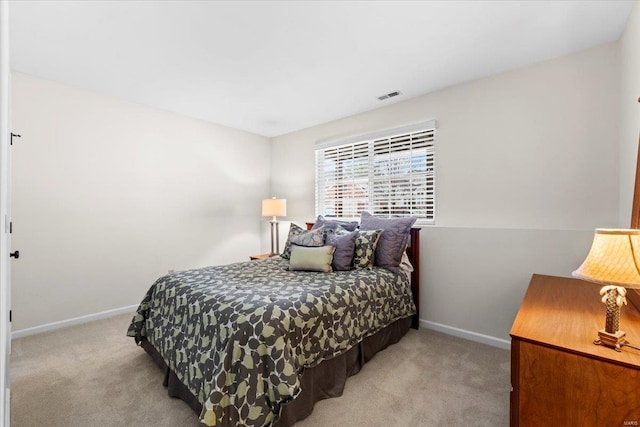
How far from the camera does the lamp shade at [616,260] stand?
1.02m

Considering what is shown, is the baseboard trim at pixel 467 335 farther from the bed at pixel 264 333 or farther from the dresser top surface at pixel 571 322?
the dresser top surface at pixel 571 322

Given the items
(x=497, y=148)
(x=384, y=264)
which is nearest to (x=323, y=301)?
(x=384, y=264)

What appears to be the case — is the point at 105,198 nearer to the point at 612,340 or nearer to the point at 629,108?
the point at 612,340

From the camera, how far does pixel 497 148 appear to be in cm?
266

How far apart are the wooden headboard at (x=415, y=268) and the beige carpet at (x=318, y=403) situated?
32 centimetres

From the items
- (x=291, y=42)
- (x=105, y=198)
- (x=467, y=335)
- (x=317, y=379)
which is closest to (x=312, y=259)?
(x=317, y=379)

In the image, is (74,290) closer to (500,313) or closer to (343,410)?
(343,410)

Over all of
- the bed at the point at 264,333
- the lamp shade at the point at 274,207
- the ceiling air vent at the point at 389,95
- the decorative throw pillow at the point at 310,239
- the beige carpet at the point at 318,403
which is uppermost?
the ceiling air vent at the point at 389,95

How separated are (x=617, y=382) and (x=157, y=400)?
2287 millimetres

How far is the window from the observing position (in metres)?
3.16

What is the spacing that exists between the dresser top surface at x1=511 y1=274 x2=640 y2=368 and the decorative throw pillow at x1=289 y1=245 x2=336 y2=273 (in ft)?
4.77

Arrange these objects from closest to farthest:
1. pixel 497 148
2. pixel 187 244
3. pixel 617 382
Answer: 1. pixel 617 382
2. pixel 497 148
3. pixel 187 244

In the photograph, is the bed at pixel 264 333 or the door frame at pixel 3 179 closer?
the door frame at pixel 3 179

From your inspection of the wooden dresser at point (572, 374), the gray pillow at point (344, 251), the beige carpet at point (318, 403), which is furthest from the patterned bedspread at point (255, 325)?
the wooden dresser at point (572, 374)
